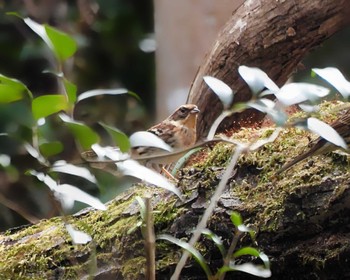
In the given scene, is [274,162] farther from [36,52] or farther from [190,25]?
[36,52]

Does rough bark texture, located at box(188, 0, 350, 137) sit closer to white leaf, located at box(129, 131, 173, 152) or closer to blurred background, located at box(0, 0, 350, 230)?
blurred background, located at box(0, 0, 350, 230)

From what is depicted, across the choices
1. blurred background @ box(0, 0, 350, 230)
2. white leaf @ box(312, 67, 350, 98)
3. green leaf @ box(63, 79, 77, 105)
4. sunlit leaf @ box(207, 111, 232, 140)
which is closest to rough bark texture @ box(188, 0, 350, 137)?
blurred background @ box(0, 0, 350, 230)

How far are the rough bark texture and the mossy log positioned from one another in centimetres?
71

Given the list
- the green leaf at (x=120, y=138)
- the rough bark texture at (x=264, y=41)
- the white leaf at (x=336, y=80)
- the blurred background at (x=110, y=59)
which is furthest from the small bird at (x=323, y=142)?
the blurred background at (x=110, y=59)

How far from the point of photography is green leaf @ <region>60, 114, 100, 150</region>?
1.09 metres

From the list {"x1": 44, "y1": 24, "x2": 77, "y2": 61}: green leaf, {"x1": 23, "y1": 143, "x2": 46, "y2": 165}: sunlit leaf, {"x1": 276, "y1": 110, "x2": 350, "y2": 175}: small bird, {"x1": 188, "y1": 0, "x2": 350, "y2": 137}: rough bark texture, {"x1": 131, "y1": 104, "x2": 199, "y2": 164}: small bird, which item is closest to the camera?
{"x1": 44, "y1": 24, "x2": 77, "y2": 61}: green leaf

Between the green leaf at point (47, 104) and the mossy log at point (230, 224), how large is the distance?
1.11 feet

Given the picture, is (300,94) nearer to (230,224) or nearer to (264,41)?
(230,224)

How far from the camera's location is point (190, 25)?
2943 millimetres

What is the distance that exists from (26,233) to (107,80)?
2316mm

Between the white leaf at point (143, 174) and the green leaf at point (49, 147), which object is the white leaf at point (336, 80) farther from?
the green leaf at point (49, 147)

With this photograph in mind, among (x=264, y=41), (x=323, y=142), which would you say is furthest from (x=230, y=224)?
(x=264, y=41)

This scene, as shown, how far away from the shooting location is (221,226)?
151cm

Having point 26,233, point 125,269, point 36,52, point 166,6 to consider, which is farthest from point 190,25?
point 125,269
